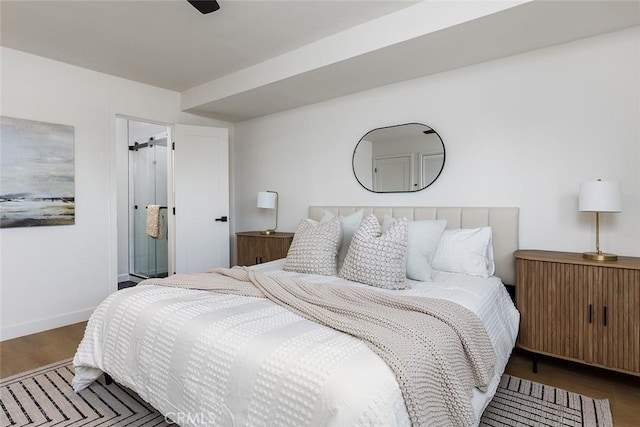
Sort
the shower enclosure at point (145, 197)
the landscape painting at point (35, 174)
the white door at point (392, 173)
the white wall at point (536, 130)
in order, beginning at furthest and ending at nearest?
1. the shower enclosure at point (145, 197)
2. the white door at point (392, 173)
3. the landscape painting at point (35, 174)
4. the white wall at point (536, 130)

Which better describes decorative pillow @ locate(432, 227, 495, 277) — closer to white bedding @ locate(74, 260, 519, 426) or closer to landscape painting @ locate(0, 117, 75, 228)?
white bedding @ locate(74, 260, 519, 426)

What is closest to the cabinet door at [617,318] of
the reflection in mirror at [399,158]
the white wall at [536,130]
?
the white wall at [536,130]

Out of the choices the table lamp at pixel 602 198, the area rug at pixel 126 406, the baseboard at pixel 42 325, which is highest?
the table lamp at pixel 602 198

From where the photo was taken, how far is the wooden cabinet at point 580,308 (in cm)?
198

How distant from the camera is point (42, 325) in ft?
10.4

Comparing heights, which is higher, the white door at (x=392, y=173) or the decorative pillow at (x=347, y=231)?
the white door at (x=392, y=173)

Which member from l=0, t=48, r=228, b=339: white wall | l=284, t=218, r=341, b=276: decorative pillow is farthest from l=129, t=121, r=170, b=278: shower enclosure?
l=284, t=218, r=341, b=276: decorative pillow

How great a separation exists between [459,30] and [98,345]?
9.36 feet

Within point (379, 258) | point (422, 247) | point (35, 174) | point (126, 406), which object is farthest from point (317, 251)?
point (35, 174)

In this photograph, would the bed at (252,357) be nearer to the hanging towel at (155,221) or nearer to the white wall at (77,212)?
the white wall at (77,212)

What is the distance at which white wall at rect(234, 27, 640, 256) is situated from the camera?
2.25 m

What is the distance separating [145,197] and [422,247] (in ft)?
13.7

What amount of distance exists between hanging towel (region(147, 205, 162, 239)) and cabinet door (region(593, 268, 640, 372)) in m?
4.69

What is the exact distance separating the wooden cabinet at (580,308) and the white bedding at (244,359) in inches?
10.7
